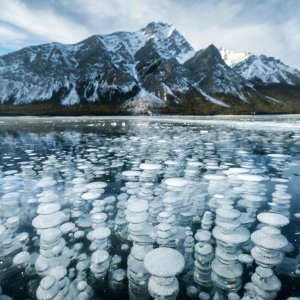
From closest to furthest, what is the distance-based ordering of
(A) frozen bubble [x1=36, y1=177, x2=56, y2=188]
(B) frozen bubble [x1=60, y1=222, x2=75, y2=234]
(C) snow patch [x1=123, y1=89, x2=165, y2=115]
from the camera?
(B) frozen bubble [x1=60, y1=222, x2=75, y2=234], (A) frozen bubble [x1=36, y1=177, x2=56, y2=188], (C) snow patch [x1=123, y1=89, x2=165, y2=115]

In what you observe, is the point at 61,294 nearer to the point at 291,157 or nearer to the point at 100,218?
the point at 100,218

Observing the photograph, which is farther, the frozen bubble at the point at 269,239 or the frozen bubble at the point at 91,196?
the frozen bubble at the point at 91,196

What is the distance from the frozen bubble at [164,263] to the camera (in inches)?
127

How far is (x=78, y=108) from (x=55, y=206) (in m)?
159

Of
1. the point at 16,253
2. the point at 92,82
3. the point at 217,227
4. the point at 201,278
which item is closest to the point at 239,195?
the point at 217,227

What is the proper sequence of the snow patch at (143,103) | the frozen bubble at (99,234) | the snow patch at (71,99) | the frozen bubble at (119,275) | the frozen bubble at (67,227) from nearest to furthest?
the frozen bubble at (119,275)
the frozen bubble at (99,234)
the frozen bubble at (67,227)
the snow patch at (143,103)
the snow patch at (71,99)

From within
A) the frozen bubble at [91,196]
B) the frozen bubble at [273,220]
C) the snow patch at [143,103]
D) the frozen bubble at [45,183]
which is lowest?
the snow patch at [143,103]

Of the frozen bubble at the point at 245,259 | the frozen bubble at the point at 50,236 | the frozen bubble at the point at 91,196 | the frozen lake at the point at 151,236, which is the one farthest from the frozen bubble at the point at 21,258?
the frozen bubble at the point at 245,259

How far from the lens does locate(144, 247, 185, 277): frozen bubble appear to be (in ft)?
10.6

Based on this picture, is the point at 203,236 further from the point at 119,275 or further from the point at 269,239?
the point at 119,275

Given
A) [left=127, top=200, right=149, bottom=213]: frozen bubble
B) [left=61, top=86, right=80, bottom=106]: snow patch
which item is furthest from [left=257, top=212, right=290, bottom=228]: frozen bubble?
[left=61, top=86, right=80, bottom=106]: snow patch

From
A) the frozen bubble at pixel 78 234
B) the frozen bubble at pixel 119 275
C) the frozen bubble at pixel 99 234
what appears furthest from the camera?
the frozen bubble at pixel 78 234

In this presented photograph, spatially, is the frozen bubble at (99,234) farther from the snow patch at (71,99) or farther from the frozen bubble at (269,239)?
the snow patch at (71,99)

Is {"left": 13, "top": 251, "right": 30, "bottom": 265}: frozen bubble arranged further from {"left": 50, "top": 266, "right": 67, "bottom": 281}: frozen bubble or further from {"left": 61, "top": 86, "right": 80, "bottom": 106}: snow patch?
{"left": 61, "top": 86, "right": 80, "bottom": 106}: snow patch
